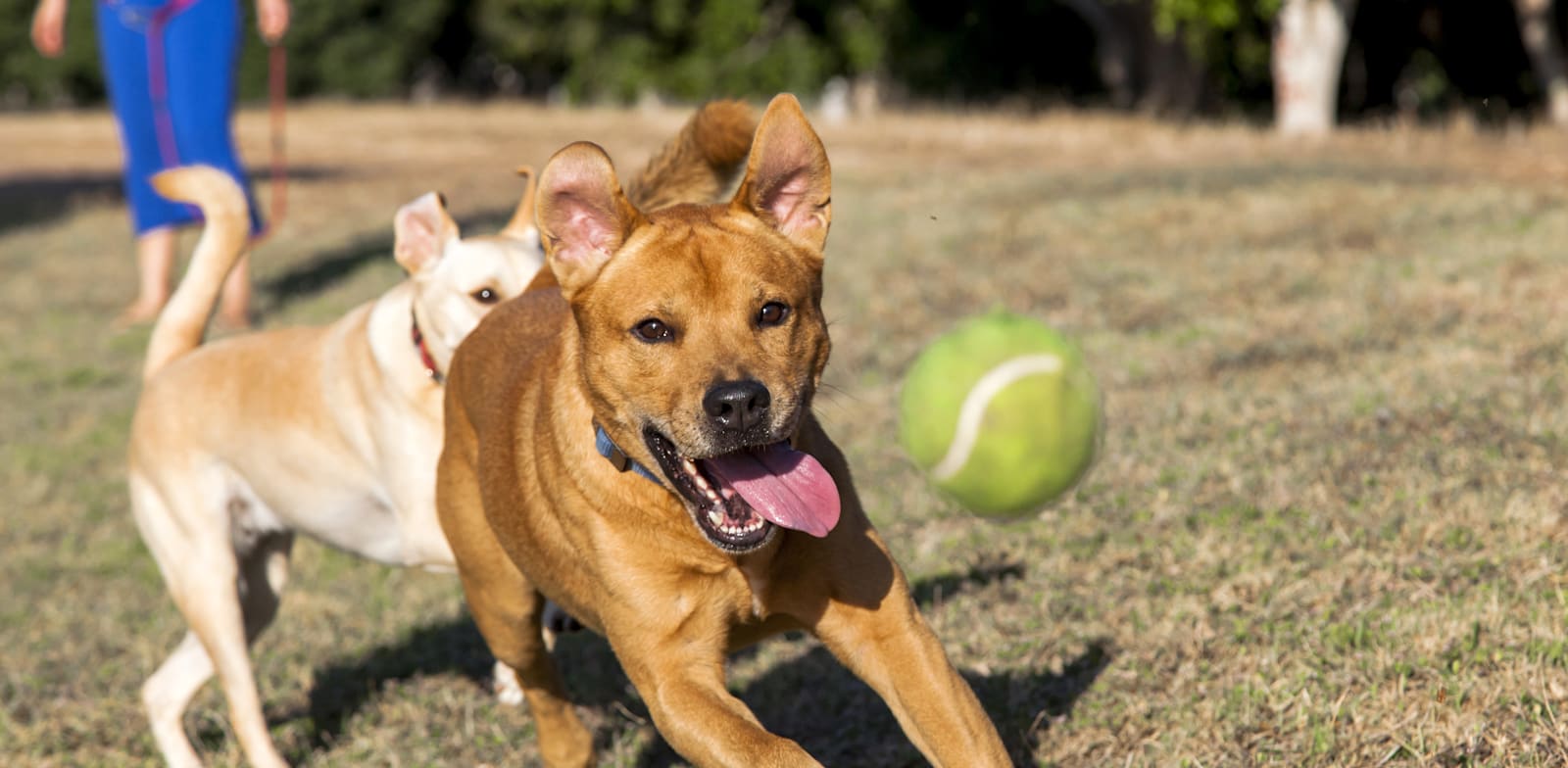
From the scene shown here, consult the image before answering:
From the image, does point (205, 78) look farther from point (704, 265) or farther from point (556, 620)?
point (704, 265)

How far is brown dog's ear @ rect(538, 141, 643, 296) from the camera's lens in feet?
11.6

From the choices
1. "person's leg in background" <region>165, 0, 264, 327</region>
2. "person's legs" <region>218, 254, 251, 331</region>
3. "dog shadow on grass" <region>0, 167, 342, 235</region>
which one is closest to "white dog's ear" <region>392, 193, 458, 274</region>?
"person's leg in background" <region>165, 0, 264, 327</region>

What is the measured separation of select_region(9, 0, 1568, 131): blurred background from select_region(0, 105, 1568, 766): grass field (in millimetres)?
6692

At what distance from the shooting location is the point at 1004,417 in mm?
4180

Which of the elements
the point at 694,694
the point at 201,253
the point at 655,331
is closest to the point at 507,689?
the point at 201,253

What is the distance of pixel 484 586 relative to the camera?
4312mm

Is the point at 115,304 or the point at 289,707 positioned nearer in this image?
the point at 289,707

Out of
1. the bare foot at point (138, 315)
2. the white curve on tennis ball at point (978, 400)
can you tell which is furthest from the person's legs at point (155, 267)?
the white curve on tennis ball at point (978, 400)

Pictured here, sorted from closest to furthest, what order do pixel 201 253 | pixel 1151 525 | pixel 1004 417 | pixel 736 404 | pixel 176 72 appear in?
pixel 736 404 → pixel 1004 417 → pixel 201 253 → pixel 1151 525 → pixel 176 72

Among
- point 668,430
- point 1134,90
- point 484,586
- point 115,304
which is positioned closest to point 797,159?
point 668,430

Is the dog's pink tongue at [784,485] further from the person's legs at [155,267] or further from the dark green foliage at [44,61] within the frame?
Result: the dark green foliage at [44,61]

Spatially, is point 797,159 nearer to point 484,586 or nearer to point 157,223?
point 484,586

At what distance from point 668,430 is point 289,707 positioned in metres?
2.89

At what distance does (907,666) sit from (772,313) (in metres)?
0.78
